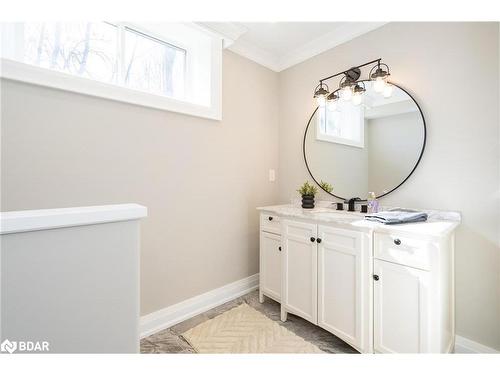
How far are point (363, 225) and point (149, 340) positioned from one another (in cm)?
171

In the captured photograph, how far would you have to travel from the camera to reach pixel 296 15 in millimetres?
983

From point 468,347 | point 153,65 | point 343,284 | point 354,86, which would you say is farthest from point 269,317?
point 153,65

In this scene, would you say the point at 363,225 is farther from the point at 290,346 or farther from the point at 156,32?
the point at 156,32

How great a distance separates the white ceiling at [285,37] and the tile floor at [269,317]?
8.10 ft

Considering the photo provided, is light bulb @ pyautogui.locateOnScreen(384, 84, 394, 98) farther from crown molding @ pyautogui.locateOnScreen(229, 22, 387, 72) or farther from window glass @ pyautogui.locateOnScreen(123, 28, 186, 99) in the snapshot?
window glass @ pyautogui.locateOnScreen(123, 28, 186, 99)

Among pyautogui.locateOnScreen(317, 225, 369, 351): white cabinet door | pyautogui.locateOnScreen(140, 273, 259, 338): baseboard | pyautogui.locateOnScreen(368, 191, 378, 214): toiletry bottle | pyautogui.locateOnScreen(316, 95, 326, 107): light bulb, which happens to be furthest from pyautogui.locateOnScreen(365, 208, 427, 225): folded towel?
pyautogui.locateOnScreen(140, 273, 259, 338): baseboard

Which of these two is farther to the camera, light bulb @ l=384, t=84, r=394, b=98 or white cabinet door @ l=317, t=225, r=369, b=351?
light bulb @ l=384, t=84, r=394, b=98

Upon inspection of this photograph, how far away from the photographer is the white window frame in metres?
1.27

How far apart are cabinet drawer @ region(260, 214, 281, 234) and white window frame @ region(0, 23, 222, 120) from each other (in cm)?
103

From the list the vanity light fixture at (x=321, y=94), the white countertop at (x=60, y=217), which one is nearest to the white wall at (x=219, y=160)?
the vanity light fixture at (x=321, y=94)

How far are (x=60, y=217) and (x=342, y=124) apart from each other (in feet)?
6.96

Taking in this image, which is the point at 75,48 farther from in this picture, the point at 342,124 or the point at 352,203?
the point at 352,203

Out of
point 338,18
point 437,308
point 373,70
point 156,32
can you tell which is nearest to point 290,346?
point 437,308

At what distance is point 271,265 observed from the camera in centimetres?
207
